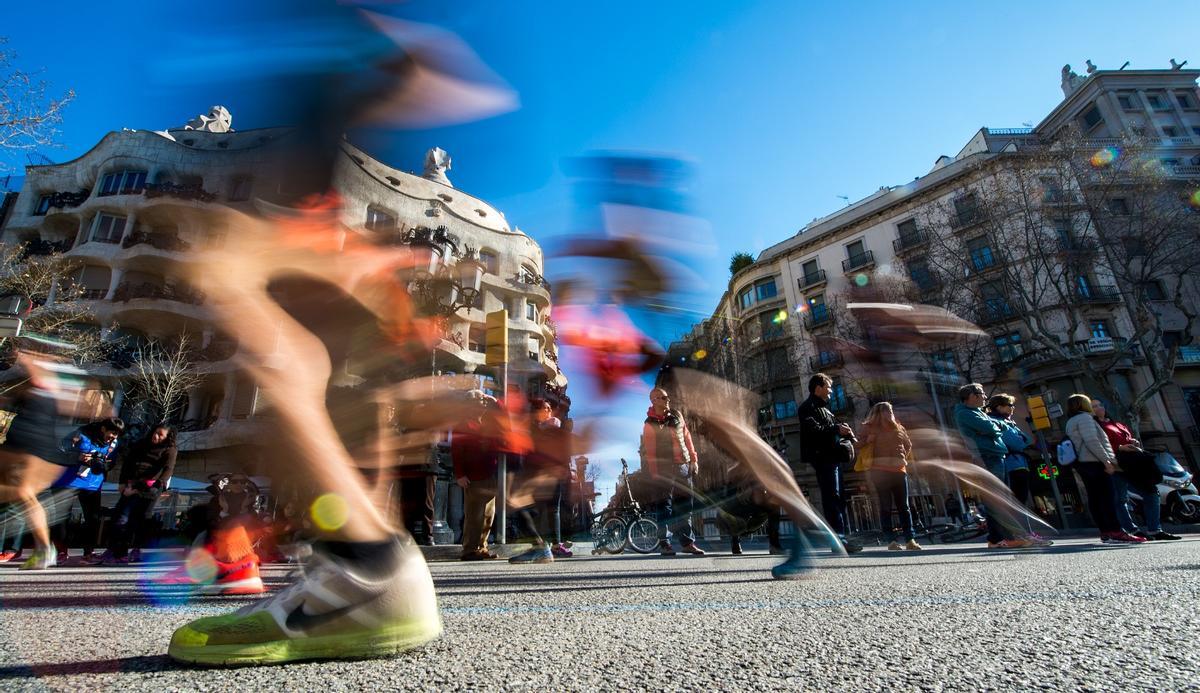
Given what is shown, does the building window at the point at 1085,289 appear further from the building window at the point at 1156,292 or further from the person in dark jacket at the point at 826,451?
the person in dark jacket at the point at 826,451

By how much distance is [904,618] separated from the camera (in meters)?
1.59

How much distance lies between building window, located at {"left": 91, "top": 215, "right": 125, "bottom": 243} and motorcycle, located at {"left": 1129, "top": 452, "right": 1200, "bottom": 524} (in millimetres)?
36812

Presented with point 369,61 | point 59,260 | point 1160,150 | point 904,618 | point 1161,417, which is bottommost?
point 904,618

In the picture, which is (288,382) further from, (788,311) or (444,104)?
(788,311)

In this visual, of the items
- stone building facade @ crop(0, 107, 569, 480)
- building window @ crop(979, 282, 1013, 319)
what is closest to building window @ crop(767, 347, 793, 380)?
building window @ crop(979, 282, 1013, 319)

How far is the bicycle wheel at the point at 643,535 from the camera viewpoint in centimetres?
850

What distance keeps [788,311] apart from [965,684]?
38.9 metres

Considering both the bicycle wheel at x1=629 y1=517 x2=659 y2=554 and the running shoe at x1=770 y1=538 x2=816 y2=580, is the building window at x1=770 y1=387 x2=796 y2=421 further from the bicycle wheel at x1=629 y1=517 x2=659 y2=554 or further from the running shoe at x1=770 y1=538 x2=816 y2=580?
the running shoe at x1=770 y1=538 x2=816 y2=580

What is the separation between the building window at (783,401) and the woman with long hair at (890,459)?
101 feet

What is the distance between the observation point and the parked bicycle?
857 cm

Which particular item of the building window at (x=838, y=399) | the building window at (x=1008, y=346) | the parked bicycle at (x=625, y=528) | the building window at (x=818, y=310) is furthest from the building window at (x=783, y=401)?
the parked bicycle at (x=625, y=528)

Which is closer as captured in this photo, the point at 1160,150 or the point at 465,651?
the point at 465,651

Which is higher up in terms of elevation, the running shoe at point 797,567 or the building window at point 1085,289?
the building window at point 1085,289

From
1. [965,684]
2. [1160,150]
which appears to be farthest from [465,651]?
[1160,150]
